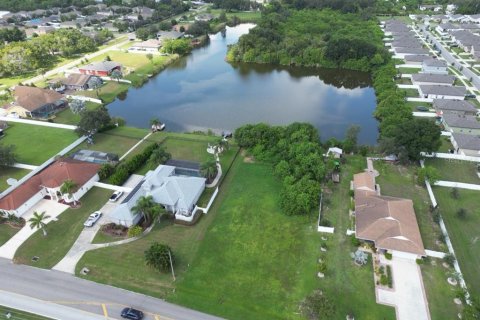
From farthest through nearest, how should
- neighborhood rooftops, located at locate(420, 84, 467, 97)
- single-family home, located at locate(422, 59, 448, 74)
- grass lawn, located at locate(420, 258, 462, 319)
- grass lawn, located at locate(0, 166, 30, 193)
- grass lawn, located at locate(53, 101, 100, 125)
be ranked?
single-family home, located at locate(422, 59, 448, 74), neighborhood rooftops, located at locate(420, 84, 467, 97), grass lawn, located at locate(53, 101, 100, 125), grass lawn, located at locate(0, 166, 30, 193), grass lawn, located at locate(420, 258, 462, 319)

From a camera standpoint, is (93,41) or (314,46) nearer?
(314,46)

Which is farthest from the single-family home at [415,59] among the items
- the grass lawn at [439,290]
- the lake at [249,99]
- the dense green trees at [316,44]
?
the grass lawn at [439,290]

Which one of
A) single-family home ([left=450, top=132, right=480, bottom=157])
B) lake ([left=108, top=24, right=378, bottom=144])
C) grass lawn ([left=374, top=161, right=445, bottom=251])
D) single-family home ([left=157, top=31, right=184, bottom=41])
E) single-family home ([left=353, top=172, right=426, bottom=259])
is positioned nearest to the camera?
single-family home ([left=353, top=172, right=426, bottom=259])

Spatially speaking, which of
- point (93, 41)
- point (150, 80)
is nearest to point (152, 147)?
point (150, 80)

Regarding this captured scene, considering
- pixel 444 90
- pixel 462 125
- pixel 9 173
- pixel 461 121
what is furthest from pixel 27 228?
pixel 444 90

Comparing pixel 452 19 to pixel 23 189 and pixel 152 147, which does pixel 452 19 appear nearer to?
pixel 152 147

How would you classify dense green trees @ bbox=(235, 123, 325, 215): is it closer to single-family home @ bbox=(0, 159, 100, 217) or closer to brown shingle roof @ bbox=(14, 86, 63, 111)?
single-family home @ bbox=(0, 159, 100, 217)

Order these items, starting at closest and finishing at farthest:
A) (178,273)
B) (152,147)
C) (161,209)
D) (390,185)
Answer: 1. (178,273)
2. (161,209)
3. (390,185)
4. (152,147)

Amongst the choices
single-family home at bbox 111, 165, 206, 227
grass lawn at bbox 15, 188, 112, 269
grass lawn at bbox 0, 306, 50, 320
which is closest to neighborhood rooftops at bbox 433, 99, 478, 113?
single-family home at bbox 111, 165, 206, 227
